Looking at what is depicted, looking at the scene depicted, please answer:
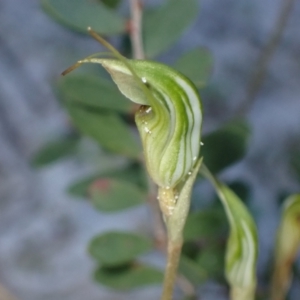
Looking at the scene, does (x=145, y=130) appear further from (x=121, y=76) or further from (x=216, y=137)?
(x=216, y=137)

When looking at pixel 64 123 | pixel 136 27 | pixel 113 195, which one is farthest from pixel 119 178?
pixel 64 123

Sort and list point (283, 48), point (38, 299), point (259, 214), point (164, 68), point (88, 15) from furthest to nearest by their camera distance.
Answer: point (283, 48)
point (38, 299)
point (259, 214)
point (88, 15)
point (164, 68)

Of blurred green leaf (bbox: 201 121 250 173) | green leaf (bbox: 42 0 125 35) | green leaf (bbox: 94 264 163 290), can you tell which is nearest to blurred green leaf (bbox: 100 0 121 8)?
green leaf (bbox: 42 0 125 35)

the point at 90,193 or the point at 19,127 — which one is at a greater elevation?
the point at 90,193

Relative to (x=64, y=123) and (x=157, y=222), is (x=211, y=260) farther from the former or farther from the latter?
(x=64, y=123)

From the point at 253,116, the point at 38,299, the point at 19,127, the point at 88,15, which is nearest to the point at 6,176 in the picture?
the point at 19,127

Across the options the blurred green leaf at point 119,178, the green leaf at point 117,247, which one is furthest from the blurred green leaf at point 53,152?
the green leaf at point 117,247
